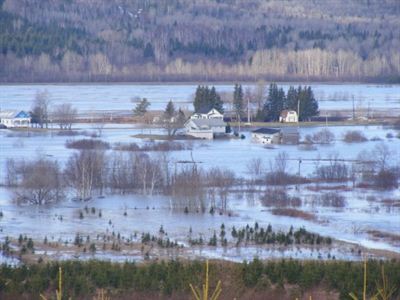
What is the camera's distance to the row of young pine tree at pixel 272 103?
2147cm

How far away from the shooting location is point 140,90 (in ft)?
102

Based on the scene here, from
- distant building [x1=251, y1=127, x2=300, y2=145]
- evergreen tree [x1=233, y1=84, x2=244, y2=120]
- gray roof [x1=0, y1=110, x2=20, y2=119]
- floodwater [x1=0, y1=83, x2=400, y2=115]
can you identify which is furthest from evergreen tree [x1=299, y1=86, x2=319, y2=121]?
gray roof [x1=0, y1=110, x2=20, y2=119]

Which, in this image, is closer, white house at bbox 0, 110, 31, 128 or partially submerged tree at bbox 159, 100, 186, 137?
partially submerged tree at bbox 159, 100, 186, 137

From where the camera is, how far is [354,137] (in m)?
18.3

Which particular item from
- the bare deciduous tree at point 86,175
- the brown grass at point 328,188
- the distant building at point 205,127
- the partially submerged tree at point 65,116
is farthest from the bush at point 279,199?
the partially submerged tree at point 65,116

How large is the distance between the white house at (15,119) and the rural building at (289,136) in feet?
14.1

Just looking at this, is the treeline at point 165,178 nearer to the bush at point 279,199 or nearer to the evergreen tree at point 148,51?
the bush at point 279,199

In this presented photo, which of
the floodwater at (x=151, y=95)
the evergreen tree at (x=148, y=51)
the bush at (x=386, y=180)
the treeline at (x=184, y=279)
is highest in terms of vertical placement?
the evergreen tree at (x=148, y=51)

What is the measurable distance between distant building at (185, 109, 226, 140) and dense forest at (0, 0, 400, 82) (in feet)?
46.2

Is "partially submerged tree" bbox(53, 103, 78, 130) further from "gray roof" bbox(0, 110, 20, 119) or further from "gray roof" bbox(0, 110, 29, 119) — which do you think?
"gray roof" bbox(0, 110, 20, 119)

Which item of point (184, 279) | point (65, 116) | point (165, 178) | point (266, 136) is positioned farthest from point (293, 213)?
point (65, 116)

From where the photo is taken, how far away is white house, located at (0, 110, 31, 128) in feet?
67.8

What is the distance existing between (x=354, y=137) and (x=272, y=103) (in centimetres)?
395

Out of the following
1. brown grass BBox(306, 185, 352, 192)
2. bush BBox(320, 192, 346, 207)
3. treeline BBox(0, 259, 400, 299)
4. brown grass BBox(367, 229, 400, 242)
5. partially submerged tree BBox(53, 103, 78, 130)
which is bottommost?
treeline BBox(0, 259, 400, 299)
